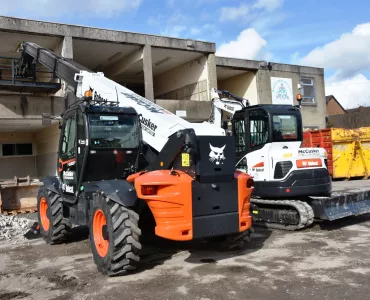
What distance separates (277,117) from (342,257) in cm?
357

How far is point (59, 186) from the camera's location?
814 cm

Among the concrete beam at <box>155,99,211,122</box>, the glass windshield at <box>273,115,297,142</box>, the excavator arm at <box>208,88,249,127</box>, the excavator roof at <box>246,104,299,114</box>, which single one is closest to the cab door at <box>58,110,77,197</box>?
the excavator arm at <box>208,88,249,127</box>

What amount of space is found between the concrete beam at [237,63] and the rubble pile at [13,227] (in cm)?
1411

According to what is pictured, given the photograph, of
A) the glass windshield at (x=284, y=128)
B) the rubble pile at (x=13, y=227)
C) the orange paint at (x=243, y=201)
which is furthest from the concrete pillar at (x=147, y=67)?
the orange paint at (x=243, y=201)

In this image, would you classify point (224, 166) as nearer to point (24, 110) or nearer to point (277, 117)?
point (277, 117)

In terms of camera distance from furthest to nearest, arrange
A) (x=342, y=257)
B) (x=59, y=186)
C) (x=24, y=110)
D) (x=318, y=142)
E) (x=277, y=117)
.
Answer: (x=318, y=142), (x=24, y=110), (x=277, y=117), (x=59, y=186), (x=342, y=257)

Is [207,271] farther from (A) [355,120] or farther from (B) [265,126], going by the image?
(A) [355,120]

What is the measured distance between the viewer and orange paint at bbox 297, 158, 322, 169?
28.3ft

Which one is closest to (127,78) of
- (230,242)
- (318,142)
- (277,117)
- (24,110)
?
(24,110)

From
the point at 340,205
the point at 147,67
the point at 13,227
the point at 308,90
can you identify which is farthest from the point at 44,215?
the point at 308,90

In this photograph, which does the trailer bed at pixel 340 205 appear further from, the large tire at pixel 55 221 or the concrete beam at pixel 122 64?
the concrete beam at pixel 122 64

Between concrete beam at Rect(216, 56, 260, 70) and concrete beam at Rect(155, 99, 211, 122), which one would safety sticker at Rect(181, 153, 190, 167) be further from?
concrete beam at Rect(216, 56, 260, 70)

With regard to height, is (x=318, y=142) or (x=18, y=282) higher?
(x=318, y=142)

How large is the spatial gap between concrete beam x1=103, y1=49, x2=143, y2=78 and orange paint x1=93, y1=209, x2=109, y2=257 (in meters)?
12.9
